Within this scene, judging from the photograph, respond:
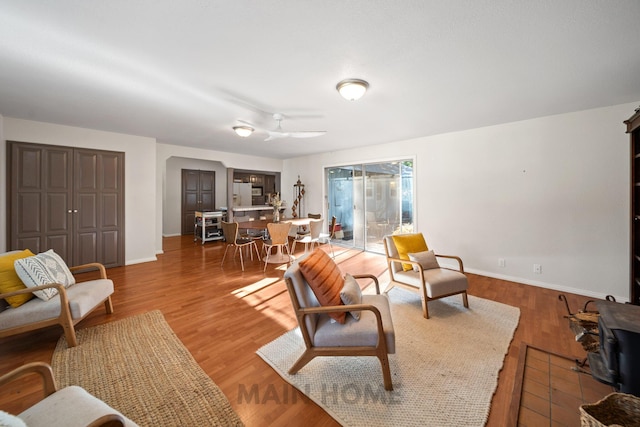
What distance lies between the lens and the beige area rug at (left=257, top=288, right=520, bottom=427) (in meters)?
1.44

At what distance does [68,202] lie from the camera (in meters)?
3.96

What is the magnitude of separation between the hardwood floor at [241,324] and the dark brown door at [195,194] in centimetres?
348

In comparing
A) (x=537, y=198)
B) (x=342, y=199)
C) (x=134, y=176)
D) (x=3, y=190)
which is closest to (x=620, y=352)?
(x=537, y=198)

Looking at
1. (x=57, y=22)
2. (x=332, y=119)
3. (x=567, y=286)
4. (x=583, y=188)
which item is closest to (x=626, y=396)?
(x=567, y=286)

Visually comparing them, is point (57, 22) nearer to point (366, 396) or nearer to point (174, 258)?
point (366, 396)

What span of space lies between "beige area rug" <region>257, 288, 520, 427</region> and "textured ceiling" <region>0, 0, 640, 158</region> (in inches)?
95.6

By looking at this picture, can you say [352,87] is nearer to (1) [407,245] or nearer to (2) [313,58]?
(2) [313,58]

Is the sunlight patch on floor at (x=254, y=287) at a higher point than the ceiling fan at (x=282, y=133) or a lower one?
lower

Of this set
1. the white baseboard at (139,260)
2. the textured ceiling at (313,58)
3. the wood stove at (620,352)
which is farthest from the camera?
the white baseboard at (139,260)

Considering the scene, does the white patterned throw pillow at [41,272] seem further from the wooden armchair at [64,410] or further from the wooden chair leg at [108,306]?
the wooden armchair at [64,410]

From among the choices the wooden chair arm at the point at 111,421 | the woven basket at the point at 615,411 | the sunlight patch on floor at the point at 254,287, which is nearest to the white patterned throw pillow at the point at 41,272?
the sunlight patch on floor at the point at 254,287

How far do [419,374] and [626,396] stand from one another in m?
1.02

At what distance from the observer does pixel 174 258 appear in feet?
16.5

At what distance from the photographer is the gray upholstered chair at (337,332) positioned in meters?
1.60
